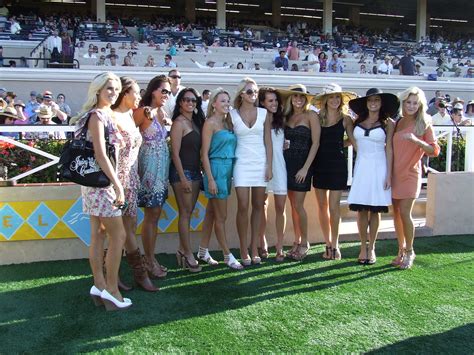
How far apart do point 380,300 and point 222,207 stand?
1692 mm

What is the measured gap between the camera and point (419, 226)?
643 centimetres

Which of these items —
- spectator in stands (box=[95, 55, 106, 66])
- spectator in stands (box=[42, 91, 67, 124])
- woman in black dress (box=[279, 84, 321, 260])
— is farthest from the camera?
spectator in stands (box=[95, 55, 106, 66])

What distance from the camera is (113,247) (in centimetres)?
381

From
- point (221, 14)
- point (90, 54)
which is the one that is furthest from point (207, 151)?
point (221, 14)

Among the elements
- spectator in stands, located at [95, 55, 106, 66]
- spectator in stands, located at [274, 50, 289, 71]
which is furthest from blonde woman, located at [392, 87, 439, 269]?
spectator in stands, located at [274, 50, 289, 71]

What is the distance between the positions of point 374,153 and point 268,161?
109cm

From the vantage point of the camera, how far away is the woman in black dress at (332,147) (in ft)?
16.7

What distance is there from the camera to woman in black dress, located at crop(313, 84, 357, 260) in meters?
5.09

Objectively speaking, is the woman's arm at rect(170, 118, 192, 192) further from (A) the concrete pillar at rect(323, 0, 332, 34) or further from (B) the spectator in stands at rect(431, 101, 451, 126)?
(A) the concrete pillar at rect(323, 0, 332, 34)

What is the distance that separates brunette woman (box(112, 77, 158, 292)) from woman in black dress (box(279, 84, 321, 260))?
5.45 feet

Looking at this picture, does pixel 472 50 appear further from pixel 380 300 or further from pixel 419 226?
pixel 380 300

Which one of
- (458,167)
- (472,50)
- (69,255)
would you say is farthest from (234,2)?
(69,255)

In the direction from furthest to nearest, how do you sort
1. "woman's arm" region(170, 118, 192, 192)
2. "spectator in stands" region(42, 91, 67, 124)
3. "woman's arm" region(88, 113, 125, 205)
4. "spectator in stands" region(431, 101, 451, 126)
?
1. "spectator in stands" region(42, 91, 67, 124)
2. "spectator in stands" region(431, 101, 451, 126)
3. "woman's arm" region(170, 118, 192, 192)
4. "woman's arm" region(88, 113, 125, 205)

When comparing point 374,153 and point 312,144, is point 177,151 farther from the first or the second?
point 374,153
